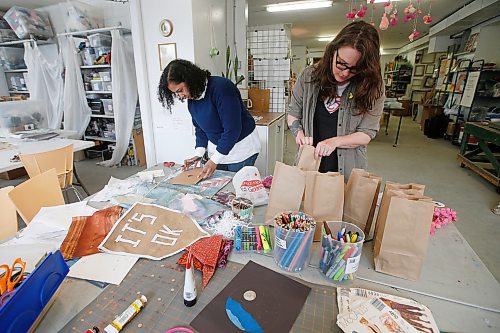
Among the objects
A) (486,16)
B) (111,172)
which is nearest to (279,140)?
(111,172)

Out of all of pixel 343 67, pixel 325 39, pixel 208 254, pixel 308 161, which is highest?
pixel 325 39

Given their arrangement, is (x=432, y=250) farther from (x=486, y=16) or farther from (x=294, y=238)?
(x=486, y=16)

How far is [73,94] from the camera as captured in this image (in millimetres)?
3857

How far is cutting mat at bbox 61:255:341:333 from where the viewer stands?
612mm

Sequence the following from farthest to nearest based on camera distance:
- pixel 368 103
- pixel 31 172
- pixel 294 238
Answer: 1. pixel 31 172
2. pixel 368 103
3. pixel 294 238

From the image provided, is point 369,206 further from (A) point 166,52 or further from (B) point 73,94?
(B) point 73,94

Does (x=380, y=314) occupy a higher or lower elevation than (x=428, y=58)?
lower

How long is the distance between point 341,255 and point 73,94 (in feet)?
14.7

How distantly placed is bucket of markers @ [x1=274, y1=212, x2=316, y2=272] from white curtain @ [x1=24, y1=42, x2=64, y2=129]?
14.6 ft

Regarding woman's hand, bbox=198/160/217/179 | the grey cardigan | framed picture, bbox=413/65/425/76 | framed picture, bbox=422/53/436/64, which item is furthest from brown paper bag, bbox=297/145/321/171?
framed picture, bbox=413/65/425/76

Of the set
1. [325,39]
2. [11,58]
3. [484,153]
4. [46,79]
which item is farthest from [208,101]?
[325,39]

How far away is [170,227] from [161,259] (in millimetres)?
159

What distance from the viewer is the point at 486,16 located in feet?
15.3

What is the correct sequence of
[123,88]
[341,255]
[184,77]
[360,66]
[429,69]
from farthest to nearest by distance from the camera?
1. [429,69]
2. [123,88]
3. [184,77]
4. [360,66]
5. [341,255]
